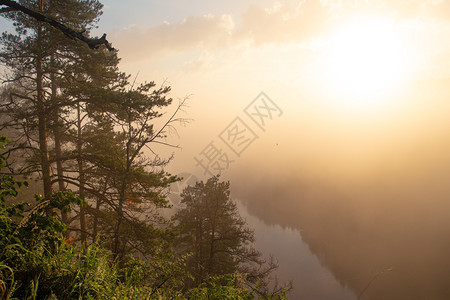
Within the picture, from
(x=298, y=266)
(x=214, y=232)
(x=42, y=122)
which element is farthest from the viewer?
(x=298, y=266)

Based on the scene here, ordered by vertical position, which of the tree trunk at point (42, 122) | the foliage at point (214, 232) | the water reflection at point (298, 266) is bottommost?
the water reflection at point (298, 266)

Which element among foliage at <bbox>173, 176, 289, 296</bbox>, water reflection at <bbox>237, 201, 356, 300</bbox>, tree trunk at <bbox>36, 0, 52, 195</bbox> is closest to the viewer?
tree trunk at <bbox>36, 0, 52, 195</bbox>

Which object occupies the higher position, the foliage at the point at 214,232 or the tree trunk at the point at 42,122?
the tree trunk at the point at 42,122

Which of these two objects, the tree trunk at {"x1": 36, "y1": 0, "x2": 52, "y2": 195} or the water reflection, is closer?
the tree trunk at {"x1": 36, "y1": 0, "x2": 52, "y2": 195}

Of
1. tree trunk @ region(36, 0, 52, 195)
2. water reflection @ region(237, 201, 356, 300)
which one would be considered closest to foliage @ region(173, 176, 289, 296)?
tree trunk @ region(36, 0, 52, 195)

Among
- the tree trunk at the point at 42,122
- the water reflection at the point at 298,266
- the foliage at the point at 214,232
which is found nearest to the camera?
the tree trunk at the point at 42,122

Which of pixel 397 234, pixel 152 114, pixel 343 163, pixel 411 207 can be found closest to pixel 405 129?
pixel 343 163

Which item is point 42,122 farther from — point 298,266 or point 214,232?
point 298,266

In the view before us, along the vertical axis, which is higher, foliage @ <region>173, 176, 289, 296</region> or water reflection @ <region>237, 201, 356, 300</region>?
foliage @ <region>173, 176, 289, 296</region>

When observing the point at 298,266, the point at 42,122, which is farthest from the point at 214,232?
the point at 298,266

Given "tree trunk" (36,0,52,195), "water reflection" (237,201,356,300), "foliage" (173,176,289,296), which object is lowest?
"water reflection" (237,201,356,300)

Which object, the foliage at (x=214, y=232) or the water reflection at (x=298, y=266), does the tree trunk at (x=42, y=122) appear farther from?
the water reflection at (x=298, y=266)

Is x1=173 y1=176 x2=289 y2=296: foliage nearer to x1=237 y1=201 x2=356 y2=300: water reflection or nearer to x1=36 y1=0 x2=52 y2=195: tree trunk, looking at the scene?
x1=36 y1=0 x2=52 y2=195: tree trunk

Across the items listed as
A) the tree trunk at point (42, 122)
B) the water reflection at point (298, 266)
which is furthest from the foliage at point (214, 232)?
the water reflection at point (298, 266)
